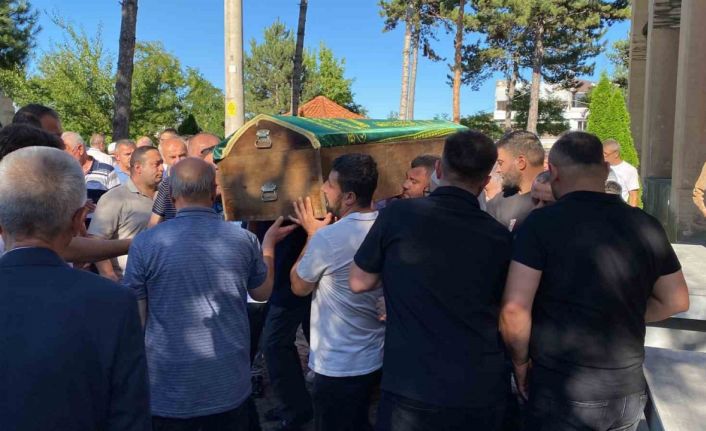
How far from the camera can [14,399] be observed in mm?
1394

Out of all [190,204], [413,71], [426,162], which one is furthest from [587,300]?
[413,71]

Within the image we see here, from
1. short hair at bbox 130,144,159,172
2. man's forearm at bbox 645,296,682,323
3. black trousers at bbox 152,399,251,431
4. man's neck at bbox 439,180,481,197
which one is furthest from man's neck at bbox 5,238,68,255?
short hair at bbox 130,144,159,172

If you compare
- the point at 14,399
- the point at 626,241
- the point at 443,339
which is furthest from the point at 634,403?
the point at 14,399

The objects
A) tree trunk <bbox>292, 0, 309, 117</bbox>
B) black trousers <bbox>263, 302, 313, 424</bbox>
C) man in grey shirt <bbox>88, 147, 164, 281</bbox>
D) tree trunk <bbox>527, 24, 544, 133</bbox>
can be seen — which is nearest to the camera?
man in grey shirt <bbox>88, 147, 164, 281</bbox>

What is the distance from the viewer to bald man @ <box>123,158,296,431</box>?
2.54 metres

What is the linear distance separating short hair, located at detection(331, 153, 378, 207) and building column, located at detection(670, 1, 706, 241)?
8786 mm

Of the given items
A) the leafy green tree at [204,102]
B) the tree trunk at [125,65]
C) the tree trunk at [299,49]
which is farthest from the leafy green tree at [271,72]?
the tree trunk at [125,65]

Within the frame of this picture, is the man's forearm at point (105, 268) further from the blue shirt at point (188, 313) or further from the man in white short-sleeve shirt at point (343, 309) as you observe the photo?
the man in white short-sleeve shirt at point (343, 309)

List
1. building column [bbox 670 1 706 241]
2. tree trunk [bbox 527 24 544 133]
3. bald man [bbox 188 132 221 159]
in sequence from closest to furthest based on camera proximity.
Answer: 1. bald man [bbox 188 132 221 159]
2. building column [bbox 670 1 706 241]
3. tree trunk [bbox 527 24 544 133]

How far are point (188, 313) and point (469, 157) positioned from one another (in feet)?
4.36

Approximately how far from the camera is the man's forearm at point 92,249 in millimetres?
2626

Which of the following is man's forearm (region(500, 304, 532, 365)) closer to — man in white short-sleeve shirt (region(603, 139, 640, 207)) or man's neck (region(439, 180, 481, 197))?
man's neck (region(439, 180, 481, 197))

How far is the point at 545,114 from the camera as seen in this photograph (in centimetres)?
4006

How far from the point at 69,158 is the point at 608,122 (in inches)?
547
